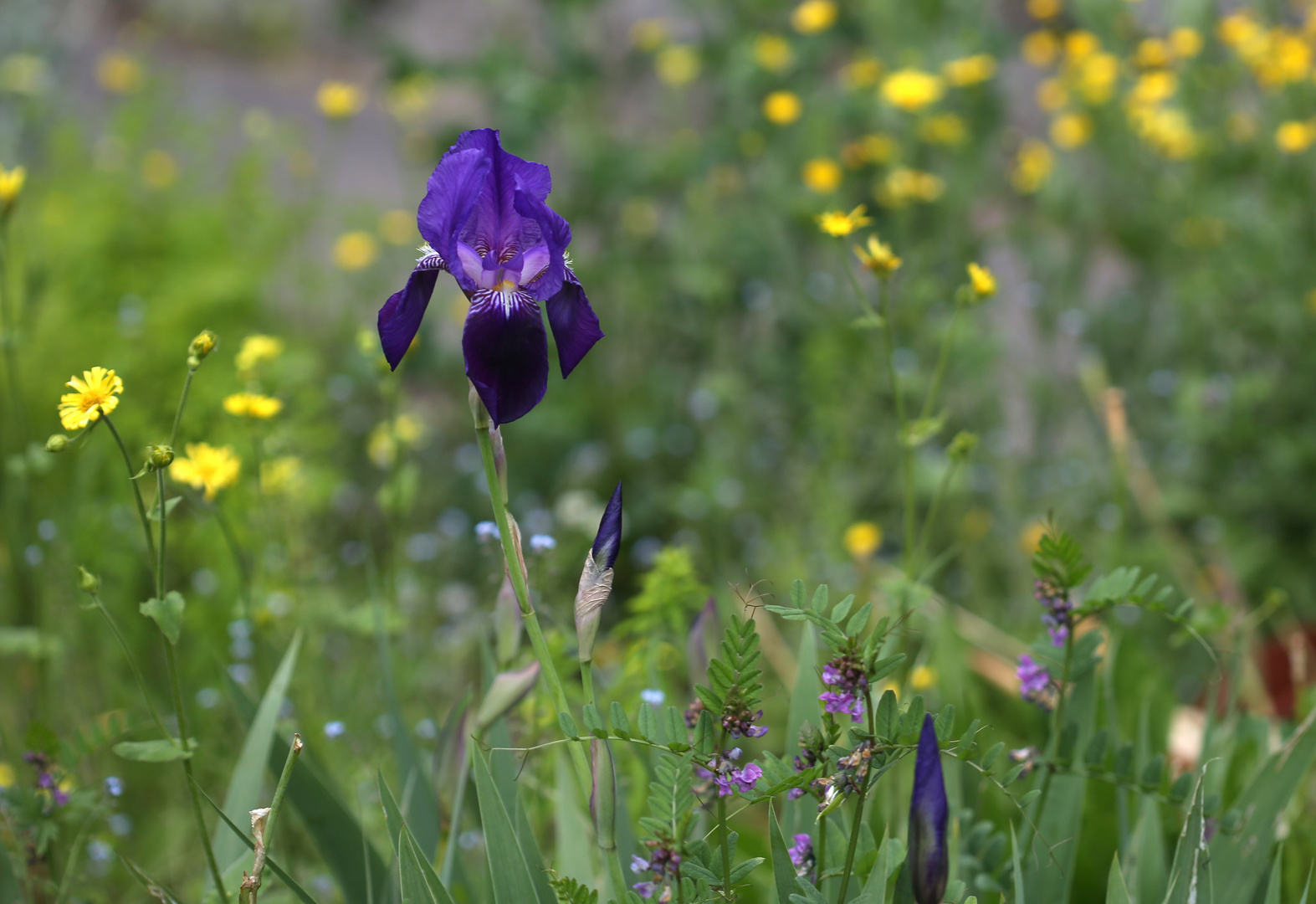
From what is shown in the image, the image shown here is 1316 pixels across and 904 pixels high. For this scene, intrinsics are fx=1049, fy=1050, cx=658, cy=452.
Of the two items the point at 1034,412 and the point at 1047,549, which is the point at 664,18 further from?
the point at 1047,549

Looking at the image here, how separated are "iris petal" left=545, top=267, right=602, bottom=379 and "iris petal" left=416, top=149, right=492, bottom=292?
75mm

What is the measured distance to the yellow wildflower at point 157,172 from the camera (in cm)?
401

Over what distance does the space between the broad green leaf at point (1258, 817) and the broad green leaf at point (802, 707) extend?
17.4 inches

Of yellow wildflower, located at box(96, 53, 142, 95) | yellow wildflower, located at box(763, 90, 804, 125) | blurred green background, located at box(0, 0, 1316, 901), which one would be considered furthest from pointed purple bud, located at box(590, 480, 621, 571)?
yellow wildflower, located at box(96, 53, 142, 95)

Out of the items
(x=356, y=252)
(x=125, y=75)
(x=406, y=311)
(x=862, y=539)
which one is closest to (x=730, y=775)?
(x=406, y=311)

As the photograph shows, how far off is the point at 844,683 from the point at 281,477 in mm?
1316

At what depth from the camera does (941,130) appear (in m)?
3.08

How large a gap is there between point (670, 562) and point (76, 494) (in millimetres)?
1388

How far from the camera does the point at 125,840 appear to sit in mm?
1914

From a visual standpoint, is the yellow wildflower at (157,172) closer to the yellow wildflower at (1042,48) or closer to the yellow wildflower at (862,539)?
the yellow wildflower at (862,539)

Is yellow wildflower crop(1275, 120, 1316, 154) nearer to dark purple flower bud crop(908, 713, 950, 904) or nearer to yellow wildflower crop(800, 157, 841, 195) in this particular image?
yellow wildflower crop(800, 157, 841, 195)

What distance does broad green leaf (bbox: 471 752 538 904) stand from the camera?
0.93m

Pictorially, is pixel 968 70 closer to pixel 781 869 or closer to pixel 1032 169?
pixel 1032 169

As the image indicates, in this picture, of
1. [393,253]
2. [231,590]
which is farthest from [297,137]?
[231,590]
